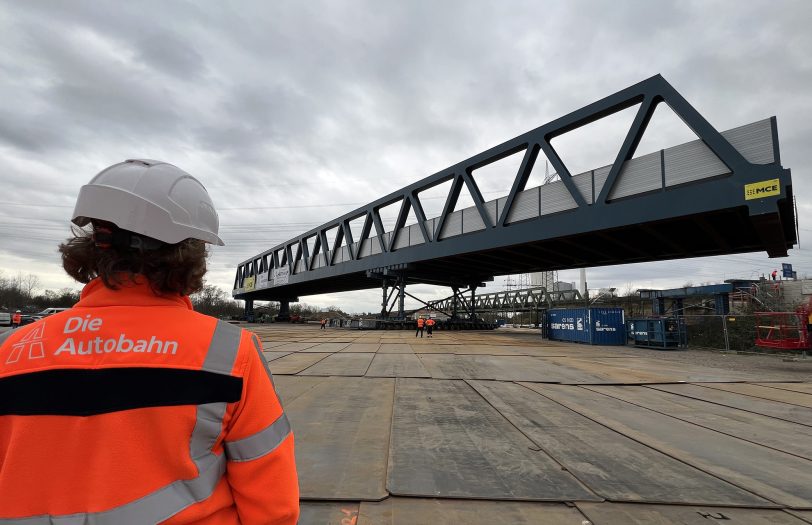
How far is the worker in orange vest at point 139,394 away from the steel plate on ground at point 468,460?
252cm

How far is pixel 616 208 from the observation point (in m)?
16.3

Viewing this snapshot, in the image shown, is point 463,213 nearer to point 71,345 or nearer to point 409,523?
point 409,523

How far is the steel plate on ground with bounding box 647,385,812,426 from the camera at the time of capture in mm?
6074

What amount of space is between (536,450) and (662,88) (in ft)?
55.5

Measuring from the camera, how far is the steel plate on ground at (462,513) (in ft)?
9.27

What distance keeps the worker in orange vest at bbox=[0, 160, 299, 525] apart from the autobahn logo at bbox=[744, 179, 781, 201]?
1658cm

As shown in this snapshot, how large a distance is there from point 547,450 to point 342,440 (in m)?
2.35

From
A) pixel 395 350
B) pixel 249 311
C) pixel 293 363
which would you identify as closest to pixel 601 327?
pixel 395 350

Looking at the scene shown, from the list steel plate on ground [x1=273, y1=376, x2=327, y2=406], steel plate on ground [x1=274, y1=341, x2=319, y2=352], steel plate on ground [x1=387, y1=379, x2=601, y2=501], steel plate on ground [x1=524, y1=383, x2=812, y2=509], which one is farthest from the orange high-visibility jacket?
steel plate on ground [x1=274, y1=341, x2=319, y2=352]

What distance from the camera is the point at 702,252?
19.7 metres

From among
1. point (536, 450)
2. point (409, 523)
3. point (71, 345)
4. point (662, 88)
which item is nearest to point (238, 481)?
point (71, 345)

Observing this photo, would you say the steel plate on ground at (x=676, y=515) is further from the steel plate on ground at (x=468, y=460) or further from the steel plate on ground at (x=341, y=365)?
the steel plate on ground at (x=341, y=365)

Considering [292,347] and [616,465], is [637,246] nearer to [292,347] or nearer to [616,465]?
[292,347]

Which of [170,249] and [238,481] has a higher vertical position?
[170,249]
